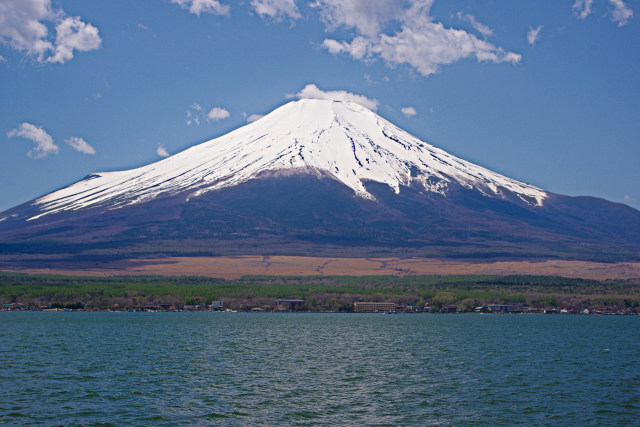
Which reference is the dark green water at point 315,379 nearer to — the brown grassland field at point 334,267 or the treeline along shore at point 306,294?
the treeline along shore at point 306,294

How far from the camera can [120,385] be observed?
109 feet

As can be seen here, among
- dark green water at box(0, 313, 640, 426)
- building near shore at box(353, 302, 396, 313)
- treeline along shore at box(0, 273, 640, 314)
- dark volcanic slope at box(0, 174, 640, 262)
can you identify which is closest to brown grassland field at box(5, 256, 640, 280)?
dark volcanic slope at box(0, 174, 640, 262)

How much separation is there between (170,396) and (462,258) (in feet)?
440

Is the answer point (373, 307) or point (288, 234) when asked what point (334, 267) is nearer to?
point (288, 234)

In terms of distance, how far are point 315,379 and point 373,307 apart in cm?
7296

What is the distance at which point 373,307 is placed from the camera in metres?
108

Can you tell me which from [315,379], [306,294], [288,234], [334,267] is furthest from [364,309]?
[288,234]

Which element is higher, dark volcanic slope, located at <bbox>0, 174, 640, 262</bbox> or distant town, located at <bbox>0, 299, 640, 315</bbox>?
dark volcanic slope, located at <bbox>0, 174, 640, 262</bbox>

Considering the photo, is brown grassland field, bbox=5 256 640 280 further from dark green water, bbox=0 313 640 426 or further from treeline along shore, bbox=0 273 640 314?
dark green water, bbox=0 313 640 426

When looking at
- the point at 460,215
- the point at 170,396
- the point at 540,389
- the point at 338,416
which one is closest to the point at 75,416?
the point at 170,396

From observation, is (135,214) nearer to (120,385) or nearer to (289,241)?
(289,241)

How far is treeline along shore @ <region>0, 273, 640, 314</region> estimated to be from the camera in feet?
353

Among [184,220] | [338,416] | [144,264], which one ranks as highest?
[184,220]

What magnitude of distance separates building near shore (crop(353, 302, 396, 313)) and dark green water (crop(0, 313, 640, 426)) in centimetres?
4471
